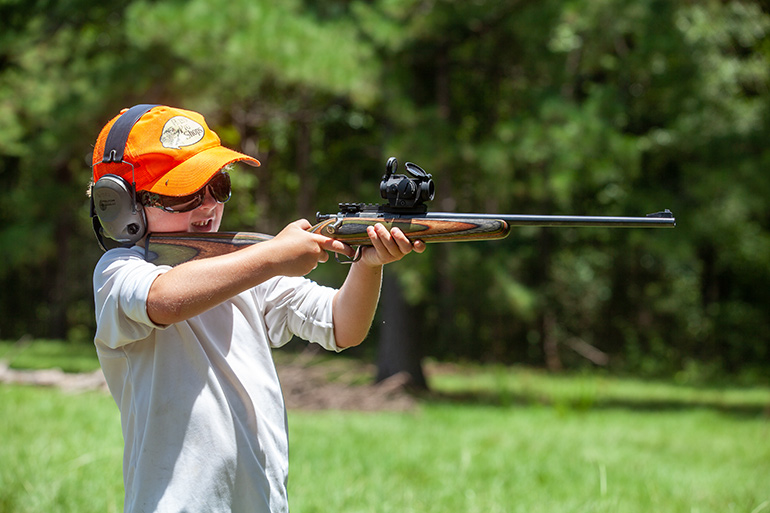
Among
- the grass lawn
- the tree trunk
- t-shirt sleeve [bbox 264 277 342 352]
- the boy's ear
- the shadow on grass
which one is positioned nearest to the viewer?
the boy's ear

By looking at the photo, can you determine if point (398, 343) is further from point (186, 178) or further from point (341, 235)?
point (186, 178)

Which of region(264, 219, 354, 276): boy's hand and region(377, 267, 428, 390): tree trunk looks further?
region(377, 267, 428, 390): tree trunk

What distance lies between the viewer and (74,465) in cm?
433

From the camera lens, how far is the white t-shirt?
6.27 ft

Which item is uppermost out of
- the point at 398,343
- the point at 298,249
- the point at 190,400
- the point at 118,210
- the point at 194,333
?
the point at 118,210

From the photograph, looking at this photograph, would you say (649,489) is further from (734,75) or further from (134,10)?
(734,75)

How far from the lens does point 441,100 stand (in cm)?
993

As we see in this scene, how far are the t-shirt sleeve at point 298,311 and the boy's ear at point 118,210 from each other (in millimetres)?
429

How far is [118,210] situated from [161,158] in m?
0.18

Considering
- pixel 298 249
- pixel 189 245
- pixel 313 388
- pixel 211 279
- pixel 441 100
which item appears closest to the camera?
pixel 211 279

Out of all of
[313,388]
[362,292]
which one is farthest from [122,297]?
[313,388]

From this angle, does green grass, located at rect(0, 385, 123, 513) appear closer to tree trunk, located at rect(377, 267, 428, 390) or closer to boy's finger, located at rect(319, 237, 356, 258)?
boy's finger, located at rect(319, 237, 356, 258)

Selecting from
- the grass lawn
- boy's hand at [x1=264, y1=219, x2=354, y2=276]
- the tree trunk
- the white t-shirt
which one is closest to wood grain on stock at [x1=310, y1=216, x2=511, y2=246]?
boy's hand at [x1=264, y1=219, x2=354, y2=276]

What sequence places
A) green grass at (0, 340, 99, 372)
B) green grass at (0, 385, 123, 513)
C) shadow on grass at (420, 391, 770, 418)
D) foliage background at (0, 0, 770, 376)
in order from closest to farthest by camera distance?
green grass at (0, 385, 123, 513) < foliage background at (0, 0, 770, 376) < shadow on grass at (420, 391, 770, 418) < green grass at (0, 340, 99, 372)
